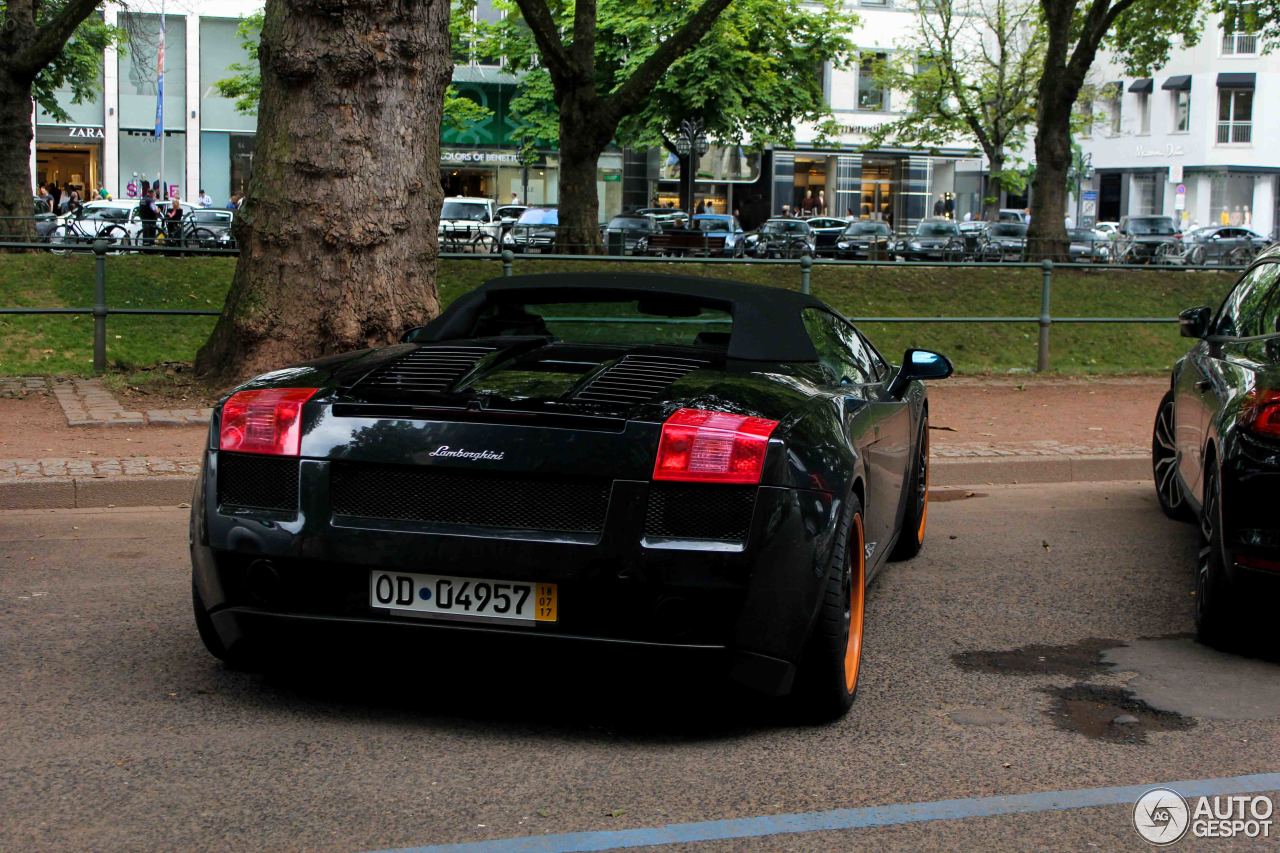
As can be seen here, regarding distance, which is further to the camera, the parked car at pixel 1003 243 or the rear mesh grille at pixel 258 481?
the parked car at pixel 1003 243

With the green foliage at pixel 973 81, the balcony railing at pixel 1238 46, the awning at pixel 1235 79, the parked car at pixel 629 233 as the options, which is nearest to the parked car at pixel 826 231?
the parked car at pixel 629 233

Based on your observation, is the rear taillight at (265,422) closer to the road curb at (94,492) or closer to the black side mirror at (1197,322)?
the road curb at (94,492)

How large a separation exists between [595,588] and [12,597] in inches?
122

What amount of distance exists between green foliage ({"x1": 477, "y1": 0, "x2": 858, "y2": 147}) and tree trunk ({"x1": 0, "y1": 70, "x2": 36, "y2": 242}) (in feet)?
55.7

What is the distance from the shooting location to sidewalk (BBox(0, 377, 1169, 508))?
28.1 ft

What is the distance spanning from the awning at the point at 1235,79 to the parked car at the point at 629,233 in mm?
31506

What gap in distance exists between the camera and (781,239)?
127ft

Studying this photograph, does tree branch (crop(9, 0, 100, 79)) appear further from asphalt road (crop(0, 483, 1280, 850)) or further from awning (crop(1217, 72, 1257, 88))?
awning (crop(1217, 72, 1257, 88))

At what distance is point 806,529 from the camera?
4410 millimetres

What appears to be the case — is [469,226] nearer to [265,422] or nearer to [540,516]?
[265,422]

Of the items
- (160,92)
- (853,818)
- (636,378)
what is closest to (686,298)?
(636,378)

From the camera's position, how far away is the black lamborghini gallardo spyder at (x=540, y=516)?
14.1 ft

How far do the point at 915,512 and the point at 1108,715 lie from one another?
2.62 metres

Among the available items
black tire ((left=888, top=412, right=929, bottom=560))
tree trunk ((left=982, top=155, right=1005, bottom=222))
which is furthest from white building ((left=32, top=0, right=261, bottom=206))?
black tire ((left=888, top=412, right=929, bottom=560))
